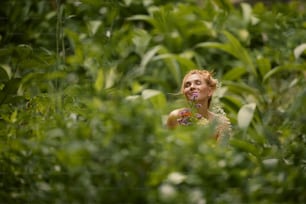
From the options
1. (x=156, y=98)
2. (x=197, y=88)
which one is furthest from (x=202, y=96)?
(x=156, y=98)

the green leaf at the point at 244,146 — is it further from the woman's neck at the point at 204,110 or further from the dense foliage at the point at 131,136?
the woman's neck at the point at 204,110

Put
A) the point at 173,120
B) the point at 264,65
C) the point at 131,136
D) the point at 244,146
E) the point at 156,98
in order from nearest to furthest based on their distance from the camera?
the point at 131,136 < the point at 244,146 < the point at 173,120 < the point at 156,98 < the point at 264,65

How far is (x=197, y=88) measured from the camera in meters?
2.57

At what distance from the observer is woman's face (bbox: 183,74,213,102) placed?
8.43ft

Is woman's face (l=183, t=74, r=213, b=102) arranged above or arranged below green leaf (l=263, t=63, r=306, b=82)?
above

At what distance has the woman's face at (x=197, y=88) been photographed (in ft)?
8.43

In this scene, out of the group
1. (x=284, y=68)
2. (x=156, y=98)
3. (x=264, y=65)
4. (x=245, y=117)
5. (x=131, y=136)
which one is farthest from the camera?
(x=264, y=65)

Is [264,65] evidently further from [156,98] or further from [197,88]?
[197,88]

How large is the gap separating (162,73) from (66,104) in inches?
87.3

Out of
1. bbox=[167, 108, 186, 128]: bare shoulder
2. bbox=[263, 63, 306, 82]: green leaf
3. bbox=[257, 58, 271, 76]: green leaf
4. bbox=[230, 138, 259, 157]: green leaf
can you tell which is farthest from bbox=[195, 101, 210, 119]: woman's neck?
bbox=[257, 58, 271, 76]: green leaf

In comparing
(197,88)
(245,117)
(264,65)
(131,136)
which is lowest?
(264,65)

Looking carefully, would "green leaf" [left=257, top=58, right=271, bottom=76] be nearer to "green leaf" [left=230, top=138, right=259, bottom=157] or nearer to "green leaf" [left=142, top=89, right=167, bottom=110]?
"green leaf" [left=142, top=89, right=167, bottom=110]

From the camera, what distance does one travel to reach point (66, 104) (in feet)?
6.48

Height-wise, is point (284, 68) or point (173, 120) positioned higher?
point (173, 120)
